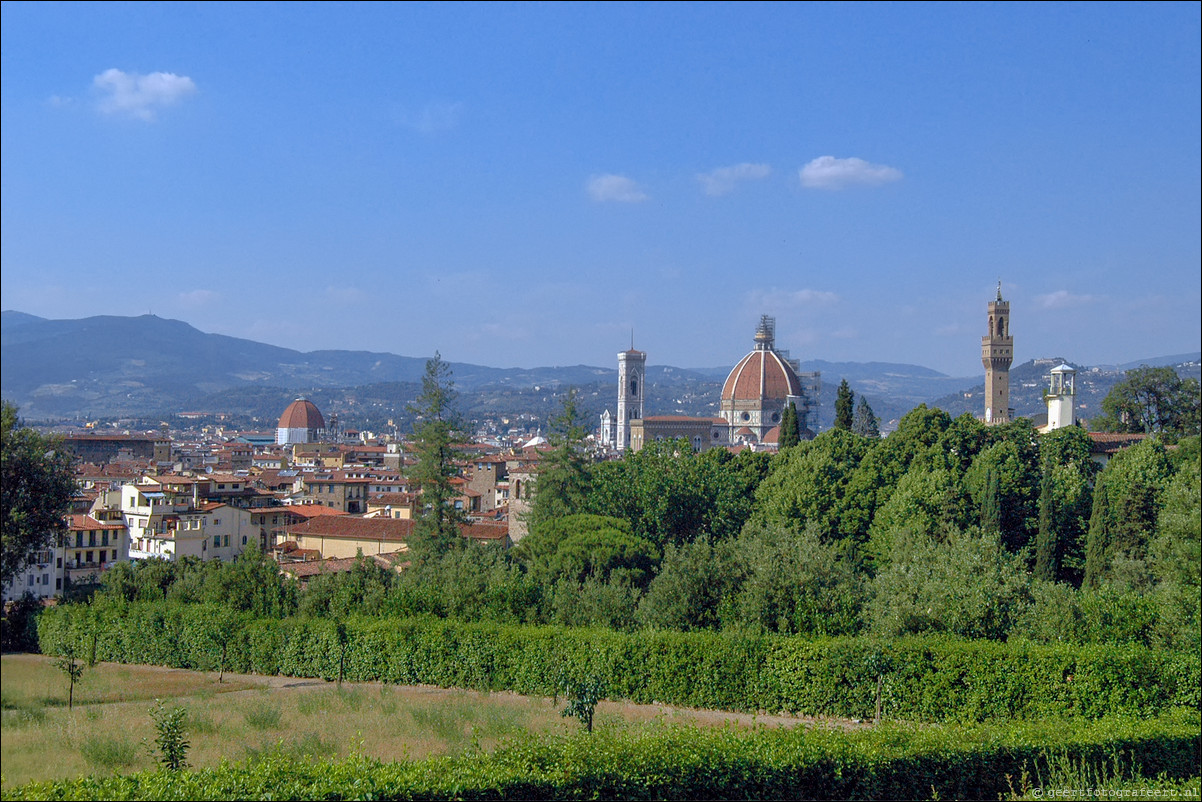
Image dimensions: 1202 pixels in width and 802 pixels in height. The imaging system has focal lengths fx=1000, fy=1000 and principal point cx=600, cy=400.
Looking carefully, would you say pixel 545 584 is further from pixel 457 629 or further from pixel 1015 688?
pixel 1015 688

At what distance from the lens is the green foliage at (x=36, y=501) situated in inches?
518

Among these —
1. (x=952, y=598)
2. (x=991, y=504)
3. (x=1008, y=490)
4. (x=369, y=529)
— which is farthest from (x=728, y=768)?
(x=369, y=529)

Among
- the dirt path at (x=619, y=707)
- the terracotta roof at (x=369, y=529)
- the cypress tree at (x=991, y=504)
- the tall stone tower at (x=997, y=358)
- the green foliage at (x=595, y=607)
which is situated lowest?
the dirt path at (x=619, y=707)

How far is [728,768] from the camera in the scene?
9.62 meters

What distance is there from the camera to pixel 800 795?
394 inches

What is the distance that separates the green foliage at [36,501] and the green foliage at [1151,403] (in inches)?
1435

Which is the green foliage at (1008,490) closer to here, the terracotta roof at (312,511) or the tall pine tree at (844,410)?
the tall pine tree at (844,410)

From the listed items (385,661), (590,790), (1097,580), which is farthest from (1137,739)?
(1097,580)

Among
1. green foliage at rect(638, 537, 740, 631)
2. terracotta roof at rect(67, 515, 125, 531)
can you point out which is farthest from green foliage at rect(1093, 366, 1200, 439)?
terracotta roof at rect(67, 515, 125, 531)

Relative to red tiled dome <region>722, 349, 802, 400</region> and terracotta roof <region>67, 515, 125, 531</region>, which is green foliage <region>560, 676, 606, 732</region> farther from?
red tiled dome <region>722, 349, 802, 400</region>

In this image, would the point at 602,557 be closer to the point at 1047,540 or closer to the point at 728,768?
the point at 1047,540

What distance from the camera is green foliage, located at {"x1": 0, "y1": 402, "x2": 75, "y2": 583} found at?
13164 mm

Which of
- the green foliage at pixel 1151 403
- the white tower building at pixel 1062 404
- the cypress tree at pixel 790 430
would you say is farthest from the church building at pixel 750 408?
the green foliage at pixel 1151 403

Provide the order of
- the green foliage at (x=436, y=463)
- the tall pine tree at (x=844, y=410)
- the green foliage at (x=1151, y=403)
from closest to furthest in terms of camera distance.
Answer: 1. the green foliage at (x=436, y=463)
2. the green foliage at (x=1151, y=403)
3. the tall pine tree at (x=844, y=410)
